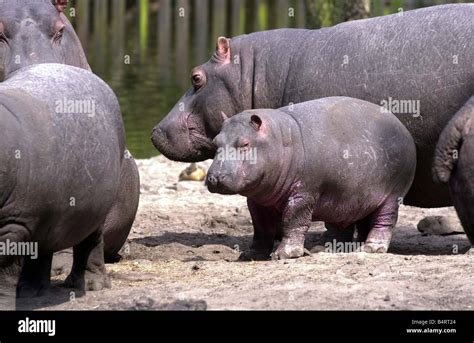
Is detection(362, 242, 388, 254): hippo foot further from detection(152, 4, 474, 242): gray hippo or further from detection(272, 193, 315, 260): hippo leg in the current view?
detection(152, 4, 474, 242): gray hippo

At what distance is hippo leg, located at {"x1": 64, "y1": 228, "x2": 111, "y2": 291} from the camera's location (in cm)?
646

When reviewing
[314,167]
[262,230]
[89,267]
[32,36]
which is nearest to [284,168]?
[314,167]

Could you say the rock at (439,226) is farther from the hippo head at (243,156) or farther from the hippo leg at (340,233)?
the hippo head at (243,156)

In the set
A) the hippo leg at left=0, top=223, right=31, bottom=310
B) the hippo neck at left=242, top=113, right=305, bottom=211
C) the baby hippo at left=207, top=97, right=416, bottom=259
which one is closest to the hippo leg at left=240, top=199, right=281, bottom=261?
the baby hippo at left=207, top=97, right=416, bottom=259

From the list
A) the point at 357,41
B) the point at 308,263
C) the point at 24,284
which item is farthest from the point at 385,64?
the point at 24,284

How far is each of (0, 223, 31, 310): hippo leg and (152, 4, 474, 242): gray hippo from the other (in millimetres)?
2298


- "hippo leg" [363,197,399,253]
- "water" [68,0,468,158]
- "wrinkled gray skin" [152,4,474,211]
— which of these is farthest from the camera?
"water" [68,0,468,158]

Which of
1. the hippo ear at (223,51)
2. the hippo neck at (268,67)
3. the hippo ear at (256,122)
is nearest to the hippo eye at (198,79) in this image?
the hippo ear at (223,51)

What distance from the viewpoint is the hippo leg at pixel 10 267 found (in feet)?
18.5

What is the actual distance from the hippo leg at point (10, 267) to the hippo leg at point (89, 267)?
17.0 inches

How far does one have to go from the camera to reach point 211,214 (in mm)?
9539
